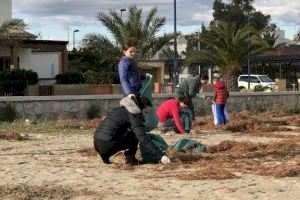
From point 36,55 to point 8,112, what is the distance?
1981 cm

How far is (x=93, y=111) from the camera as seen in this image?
20.0 meters

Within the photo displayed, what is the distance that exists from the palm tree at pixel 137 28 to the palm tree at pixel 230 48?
14.7 ft

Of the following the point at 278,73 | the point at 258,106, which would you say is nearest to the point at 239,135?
the point at 258,106

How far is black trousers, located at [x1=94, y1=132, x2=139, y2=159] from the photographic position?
9.38 metres

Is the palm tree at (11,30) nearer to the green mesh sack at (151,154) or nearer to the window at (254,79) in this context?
the green mesh sack at (151,154)

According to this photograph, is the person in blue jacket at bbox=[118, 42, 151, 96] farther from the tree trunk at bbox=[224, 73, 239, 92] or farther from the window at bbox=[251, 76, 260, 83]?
the window at bbox=[251, 76, 260, 83]

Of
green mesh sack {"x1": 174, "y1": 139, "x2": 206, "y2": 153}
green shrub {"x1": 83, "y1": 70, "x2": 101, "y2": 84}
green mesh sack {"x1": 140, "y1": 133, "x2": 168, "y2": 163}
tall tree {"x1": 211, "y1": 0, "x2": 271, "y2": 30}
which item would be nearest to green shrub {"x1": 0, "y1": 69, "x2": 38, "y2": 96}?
green shrub {"x1": 83, "y1": 70, "x2": 101, "y2": 84}

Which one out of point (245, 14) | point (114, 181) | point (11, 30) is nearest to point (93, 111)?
point (11, 30)

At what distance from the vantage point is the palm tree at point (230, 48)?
3531cm

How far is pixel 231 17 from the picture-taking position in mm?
87062

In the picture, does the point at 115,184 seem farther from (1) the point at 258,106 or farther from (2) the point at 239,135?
(1) the point at 258,106

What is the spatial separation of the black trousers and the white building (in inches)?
816

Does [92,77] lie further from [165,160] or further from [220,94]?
[165,160]

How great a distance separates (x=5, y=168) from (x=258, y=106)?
664 inches
